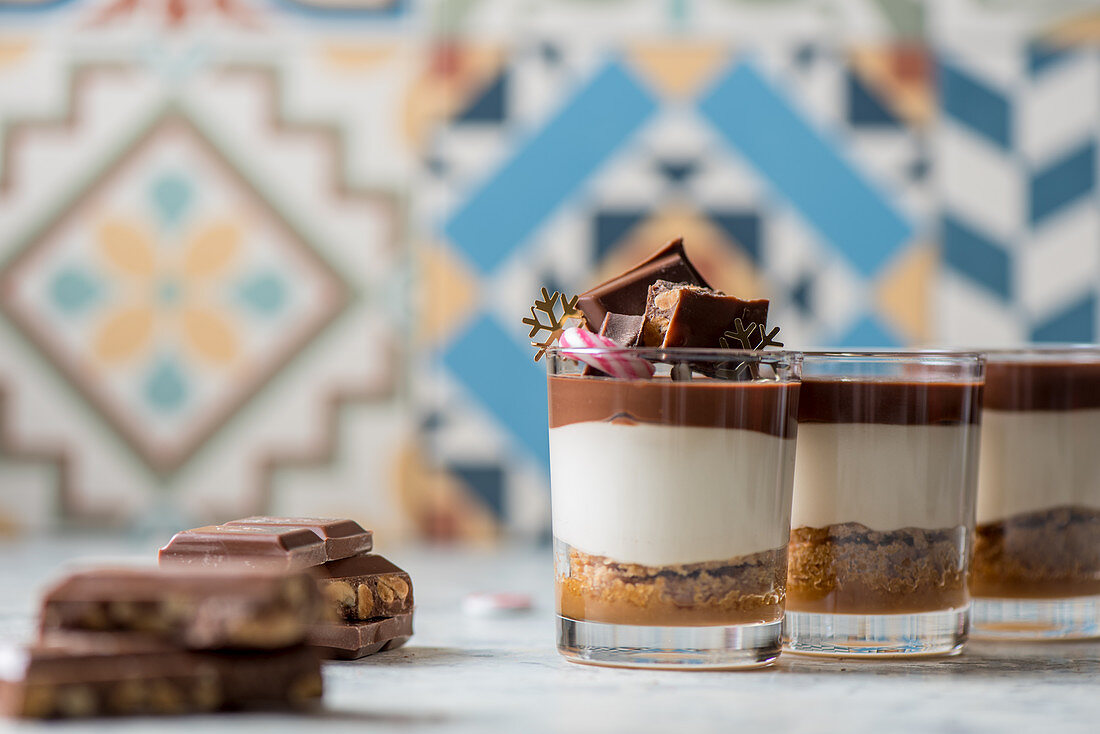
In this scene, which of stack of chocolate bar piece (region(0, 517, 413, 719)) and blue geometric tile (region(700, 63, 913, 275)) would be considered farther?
blue geometric tile (region(700, 63, 913, 275))

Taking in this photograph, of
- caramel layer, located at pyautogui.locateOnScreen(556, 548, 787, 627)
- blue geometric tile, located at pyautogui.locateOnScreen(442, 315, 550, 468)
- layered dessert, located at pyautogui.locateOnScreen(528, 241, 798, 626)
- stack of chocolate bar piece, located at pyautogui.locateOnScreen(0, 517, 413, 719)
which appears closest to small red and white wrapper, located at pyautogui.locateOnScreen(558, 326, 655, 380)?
layered dessert, located at pyautogui.locateOnScreen(528, 241, 798, 626)

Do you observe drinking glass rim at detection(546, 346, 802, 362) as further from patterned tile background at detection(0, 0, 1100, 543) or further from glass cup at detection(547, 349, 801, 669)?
patterned tile background at detection(0, 0, 1100, 543)

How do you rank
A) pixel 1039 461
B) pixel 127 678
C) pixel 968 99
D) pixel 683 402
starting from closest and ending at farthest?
1. pixel 127 678
2. pixel 683 402
3. pixel 1039 461
4. pixel 968 99

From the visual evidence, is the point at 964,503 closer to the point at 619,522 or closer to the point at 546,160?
the point at 619,522

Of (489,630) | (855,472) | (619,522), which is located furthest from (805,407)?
(489,630)

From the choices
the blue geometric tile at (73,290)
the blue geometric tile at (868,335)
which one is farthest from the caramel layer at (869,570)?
the blue geometric tile at (73,290)

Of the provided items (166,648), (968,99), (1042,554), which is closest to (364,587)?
(166,648)

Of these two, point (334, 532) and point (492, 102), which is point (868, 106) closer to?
point (492, 102)
